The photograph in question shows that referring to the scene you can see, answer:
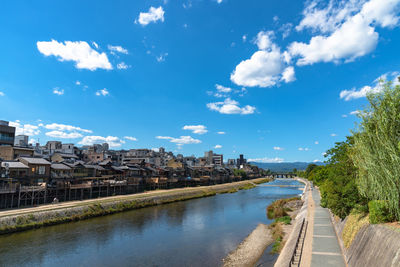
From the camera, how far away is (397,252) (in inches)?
393

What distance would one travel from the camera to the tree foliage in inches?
505

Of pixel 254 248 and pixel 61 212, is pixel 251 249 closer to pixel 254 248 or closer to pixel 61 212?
pixel 254 248

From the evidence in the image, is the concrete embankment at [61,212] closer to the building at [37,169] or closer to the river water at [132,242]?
the river water at [132,242]

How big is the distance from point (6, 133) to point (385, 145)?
82170 millimetres

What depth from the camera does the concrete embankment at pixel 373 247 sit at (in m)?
10.5

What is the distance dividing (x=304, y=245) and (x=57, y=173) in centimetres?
5461

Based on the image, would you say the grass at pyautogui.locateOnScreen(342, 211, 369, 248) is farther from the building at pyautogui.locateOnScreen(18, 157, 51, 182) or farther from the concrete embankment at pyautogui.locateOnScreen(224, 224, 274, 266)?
the building at pyautogui.locateOnScreen(18, 157, 51, 182)

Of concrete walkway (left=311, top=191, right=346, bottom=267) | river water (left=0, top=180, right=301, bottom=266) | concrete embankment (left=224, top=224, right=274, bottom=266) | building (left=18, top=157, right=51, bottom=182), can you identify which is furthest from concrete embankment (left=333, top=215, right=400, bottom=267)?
building (left=18, top=157, right=51, bottom=182)

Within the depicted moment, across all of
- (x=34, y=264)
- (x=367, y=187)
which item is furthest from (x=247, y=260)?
(x=34, y=264)

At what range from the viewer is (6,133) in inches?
2511

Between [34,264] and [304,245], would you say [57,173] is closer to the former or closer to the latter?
[34,264]

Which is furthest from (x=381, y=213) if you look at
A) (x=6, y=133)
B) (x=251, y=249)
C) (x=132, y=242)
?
(x=6, y=133)

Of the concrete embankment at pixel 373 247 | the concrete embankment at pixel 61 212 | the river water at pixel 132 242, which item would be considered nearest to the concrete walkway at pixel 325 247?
the concrete embankment at pixel 373 247

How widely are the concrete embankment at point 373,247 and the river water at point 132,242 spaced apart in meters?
7.67
